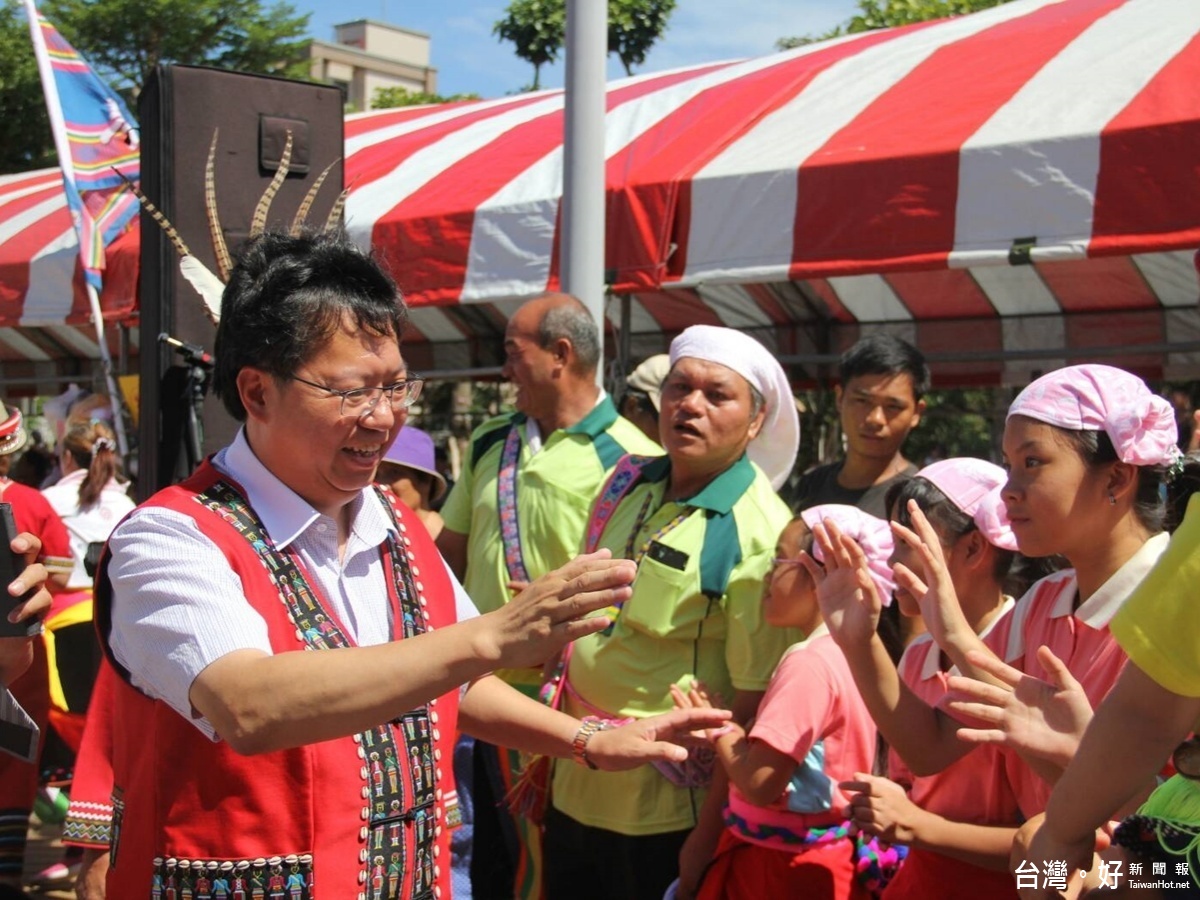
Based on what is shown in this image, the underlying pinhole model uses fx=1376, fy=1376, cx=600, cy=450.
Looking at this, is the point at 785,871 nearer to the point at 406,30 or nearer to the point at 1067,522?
the point at 1067,522

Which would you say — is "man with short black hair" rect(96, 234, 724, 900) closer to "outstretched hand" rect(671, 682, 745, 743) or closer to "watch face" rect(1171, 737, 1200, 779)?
"watch face" rect(1171, 737, 1200, 779)

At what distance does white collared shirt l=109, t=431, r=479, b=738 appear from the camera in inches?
68.9

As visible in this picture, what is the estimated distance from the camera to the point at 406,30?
6412 cm

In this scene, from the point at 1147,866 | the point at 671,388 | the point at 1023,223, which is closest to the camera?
the point at 1147,866

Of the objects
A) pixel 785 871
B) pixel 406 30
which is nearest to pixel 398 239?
pixel 785 871

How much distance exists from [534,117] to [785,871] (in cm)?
526

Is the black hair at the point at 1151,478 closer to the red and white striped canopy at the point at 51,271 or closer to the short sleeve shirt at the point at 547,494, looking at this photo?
the short sleeve shirt at the point at 547,494

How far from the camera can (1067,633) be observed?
Answer: 242 centimetres

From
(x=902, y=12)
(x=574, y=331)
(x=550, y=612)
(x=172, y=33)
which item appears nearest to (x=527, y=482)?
(x=574, y=331)

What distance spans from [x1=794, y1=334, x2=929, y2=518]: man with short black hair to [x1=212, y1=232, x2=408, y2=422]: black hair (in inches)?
88.1

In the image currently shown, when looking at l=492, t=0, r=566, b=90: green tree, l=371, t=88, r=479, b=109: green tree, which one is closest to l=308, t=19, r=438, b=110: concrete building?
l=371, t=88, r=479, b=109: green tree

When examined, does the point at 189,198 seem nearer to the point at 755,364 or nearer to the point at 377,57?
the point at 755,364

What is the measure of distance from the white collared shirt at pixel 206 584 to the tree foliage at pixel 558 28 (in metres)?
23.5

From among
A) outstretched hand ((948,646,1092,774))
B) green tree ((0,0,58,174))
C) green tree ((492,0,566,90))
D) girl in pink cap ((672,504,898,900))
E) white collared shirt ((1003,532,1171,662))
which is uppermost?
green tree ((492,0,566,90))
